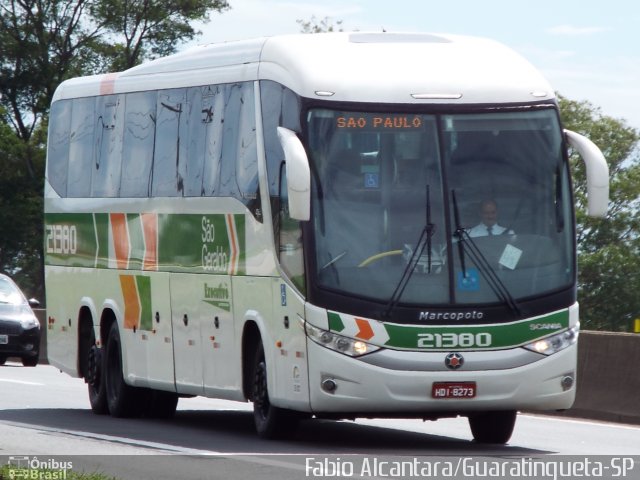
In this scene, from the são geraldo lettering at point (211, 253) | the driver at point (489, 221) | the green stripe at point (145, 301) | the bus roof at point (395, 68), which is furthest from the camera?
the green stripe at point (145, 301)

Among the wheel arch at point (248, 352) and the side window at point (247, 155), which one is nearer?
the side window at point (247, 155)

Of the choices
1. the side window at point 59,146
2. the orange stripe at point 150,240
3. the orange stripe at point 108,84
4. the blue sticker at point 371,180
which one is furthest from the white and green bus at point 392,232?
the side window at point 59,146

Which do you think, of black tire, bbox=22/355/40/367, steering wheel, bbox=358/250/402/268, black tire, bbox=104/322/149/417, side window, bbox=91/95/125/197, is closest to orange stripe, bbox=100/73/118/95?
side window, bbox=91/95/125/197

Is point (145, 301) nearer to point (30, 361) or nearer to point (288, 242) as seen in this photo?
point (288, 242)

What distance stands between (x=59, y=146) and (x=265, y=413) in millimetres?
7322

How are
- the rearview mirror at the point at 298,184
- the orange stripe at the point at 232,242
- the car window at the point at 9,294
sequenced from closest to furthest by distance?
the rearview mirror at the point at 298,184 → the orange stripe at the point at 232,242 → the car window at the point at 9,294

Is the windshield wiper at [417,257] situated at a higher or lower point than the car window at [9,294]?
higher

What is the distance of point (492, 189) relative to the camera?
15352 mm

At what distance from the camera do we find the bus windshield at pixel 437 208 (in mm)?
15031

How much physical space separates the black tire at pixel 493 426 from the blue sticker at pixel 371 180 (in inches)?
95.8

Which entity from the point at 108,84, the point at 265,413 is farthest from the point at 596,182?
the point at 108,84

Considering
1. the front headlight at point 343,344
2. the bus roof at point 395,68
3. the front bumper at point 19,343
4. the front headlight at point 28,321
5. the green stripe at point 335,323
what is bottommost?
the front bumper at point 19,343

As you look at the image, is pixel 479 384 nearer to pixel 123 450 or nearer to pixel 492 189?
pixel 492 189

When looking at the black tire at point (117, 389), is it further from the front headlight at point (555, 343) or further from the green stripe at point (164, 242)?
the front headlight at point (555, 343)
